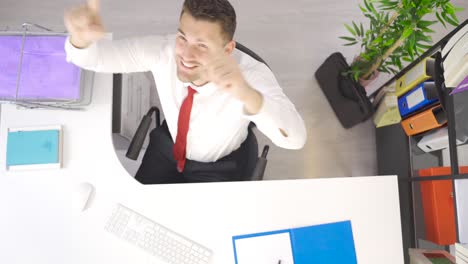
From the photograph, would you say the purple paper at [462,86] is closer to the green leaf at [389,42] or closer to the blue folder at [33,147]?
the green leaf at [389,42]

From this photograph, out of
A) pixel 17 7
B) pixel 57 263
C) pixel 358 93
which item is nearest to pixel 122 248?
pixel 57 263

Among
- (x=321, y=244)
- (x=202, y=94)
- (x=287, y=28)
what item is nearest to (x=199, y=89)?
(x=202, y=94)

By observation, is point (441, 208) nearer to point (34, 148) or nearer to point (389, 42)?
point (389, 42)

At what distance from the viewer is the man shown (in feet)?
3.76

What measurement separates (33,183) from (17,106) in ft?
0.98

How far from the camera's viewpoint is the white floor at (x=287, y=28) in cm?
224

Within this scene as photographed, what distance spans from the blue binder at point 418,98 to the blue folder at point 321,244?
0.63 metres

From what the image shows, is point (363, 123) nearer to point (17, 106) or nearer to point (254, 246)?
point (254, 246)

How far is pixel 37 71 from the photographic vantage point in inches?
51.9

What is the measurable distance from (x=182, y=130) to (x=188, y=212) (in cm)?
33

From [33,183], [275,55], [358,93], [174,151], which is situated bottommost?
[33,183]

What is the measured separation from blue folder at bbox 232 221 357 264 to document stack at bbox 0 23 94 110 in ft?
2.61

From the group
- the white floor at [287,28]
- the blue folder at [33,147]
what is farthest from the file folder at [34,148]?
the white floor at [287,28]

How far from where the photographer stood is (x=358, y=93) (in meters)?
2.05
